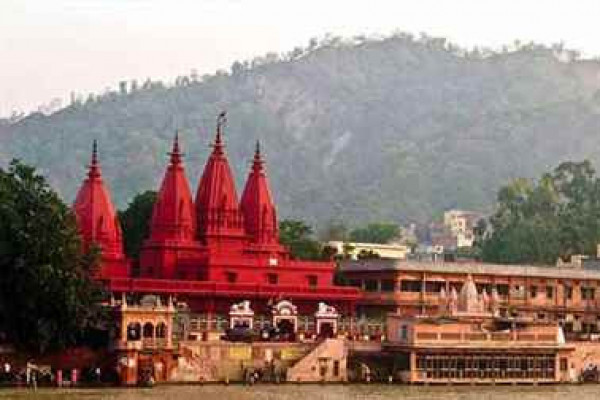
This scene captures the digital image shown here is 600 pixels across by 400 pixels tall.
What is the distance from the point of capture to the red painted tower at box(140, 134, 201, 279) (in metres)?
55.7

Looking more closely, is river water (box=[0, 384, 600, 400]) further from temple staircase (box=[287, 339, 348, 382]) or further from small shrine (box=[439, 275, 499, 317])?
small shrine (box=[439, 275, 499, 317])

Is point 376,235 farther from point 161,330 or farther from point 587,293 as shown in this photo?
point 161,330

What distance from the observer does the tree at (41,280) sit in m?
46.0

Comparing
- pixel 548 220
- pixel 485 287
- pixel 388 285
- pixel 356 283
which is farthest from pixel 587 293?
pixel 548 220

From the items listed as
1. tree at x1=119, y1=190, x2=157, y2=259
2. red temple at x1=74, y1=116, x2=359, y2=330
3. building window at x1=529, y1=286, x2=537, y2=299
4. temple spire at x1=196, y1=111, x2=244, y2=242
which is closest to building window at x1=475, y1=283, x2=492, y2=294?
building window at x1=529, y1=286, x2=537, y2=299

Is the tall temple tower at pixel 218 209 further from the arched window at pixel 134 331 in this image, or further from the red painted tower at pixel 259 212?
the arched window at pixel 134 331

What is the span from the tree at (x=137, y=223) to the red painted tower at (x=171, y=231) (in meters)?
7.08

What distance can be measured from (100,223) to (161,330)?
334 inches

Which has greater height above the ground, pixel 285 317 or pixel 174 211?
pixel 174 211

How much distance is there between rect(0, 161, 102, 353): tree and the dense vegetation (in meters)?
43.5

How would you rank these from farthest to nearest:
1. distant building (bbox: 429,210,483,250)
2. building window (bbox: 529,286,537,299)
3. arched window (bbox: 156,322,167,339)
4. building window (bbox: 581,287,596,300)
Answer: distant building (bbox: 429,210,483,250) < building window (bbox: 581,287,596,300) < building window (bbox: 529,286,537,299) < arched window (bbox: 156,322,167,339)

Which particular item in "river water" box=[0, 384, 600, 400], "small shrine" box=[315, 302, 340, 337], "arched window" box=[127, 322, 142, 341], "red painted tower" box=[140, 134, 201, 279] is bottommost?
"river water" box=[0, 384, 600, 400]

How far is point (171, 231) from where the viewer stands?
55781mm

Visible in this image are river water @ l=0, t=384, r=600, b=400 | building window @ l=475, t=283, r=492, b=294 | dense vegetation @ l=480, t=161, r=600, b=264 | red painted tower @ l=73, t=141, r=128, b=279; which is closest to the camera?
river water @ l=0, t=384, r=600, b=400
